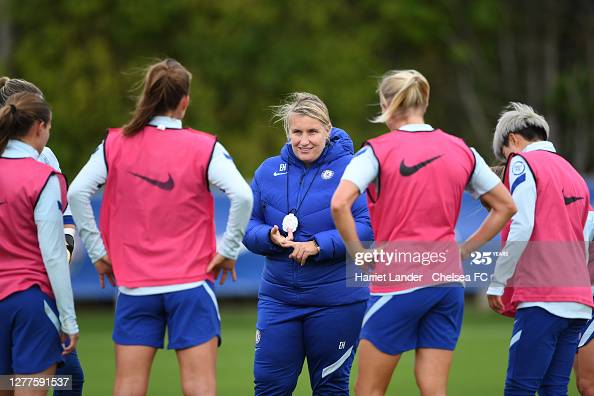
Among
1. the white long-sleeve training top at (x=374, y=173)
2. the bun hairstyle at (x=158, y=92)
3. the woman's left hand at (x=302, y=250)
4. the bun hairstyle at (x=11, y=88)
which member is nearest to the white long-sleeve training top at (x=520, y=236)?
the white long-sleeve training top at (x=374, y=173)

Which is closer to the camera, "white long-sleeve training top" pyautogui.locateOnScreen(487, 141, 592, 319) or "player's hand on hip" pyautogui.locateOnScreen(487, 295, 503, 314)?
"white long-sleeve training top" pyautogui.locateOnScreen(487, 141, 592, 319)

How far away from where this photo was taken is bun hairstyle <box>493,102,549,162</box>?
257 inches

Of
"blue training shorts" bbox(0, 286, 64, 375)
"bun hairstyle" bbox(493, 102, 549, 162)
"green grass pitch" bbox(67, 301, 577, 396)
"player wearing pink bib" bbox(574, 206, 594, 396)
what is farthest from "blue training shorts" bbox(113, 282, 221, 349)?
"green grass pitch" bbox(67, 301, 577, 396)

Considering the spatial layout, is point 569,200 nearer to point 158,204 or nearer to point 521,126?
point 521,126

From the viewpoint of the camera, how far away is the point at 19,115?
19.0 feet

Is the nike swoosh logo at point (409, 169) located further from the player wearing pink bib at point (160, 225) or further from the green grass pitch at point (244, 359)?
the green grass pitch at point (244, 359)

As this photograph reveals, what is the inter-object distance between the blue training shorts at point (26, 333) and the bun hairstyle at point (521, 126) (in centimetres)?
311

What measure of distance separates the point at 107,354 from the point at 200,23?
13944mm

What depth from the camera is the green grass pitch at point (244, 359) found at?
10211 millimetres

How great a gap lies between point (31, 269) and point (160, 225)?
0.83 metres

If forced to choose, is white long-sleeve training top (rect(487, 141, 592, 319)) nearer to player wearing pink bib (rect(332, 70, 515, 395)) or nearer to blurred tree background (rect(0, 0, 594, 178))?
player wearing pink bib (rect(332, 70, 515, 395))

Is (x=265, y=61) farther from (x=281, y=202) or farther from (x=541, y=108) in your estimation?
(x=281, y=202)

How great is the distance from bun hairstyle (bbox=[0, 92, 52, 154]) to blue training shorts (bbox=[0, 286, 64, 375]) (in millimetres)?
878

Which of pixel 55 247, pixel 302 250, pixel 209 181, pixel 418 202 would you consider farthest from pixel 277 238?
pixel 55 247
